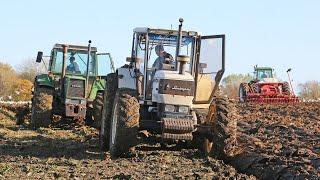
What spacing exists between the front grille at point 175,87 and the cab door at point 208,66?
2.18 ft

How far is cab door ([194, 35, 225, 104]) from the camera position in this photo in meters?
9.78

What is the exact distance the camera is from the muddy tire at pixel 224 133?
28.7 ft

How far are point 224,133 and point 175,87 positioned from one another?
1132 millimetres

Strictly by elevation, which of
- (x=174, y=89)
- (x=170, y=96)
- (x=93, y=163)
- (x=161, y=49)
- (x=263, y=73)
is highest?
(x=263, y=73)

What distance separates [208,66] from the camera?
9.92 metres

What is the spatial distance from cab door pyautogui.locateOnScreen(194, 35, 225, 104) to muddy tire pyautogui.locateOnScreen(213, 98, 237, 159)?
105 centimetres

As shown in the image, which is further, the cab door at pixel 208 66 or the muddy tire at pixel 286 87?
the muddy tire at pixel 286 87

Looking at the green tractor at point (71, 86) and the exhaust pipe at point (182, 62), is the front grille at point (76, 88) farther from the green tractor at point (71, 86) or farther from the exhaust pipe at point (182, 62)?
the exhaust pipe at point (182, 62)

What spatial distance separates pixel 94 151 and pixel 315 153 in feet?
12.9

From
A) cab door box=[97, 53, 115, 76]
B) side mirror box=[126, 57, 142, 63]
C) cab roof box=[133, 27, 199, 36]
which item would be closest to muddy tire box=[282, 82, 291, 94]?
cab door box=[97, 53, 115, 76]

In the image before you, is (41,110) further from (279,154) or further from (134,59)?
(279,154)

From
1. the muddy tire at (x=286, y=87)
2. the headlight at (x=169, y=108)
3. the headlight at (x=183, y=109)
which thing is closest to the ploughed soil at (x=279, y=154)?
the headlight at (x=183, y=109)

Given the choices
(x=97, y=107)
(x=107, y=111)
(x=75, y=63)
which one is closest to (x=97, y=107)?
(x=97, y=107)

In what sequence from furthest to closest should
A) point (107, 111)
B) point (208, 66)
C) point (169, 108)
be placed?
point (107, 111)
point (208, 66)
point (169, 108)
